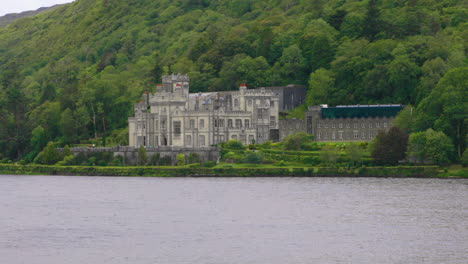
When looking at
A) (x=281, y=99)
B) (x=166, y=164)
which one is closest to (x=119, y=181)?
(x=166, y=164)

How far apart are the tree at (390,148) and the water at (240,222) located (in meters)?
4.31

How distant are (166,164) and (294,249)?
6428cm

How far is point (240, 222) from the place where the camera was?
73.4m

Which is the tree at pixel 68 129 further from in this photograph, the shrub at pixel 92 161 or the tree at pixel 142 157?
the tree at pixel 142 157

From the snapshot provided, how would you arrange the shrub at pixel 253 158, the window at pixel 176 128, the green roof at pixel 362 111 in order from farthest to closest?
the window at pixel 176 128 < the green roof at pixel 362 111 < the shrub at pixel 253 158

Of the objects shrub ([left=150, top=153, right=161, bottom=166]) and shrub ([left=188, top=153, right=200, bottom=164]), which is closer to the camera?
shrub ([left=188, top=153, right=200, bottom=164])

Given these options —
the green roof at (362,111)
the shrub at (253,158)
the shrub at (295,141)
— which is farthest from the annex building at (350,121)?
the shrub at (253,158)

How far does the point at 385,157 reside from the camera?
359 feet

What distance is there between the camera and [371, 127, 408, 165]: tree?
109188mm

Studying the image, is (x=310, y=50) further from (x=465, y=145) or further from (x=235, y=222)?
(x=235, y=222)

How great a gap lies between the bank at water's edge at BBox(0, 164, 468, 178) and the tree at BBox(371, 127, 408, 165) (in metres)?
1.58

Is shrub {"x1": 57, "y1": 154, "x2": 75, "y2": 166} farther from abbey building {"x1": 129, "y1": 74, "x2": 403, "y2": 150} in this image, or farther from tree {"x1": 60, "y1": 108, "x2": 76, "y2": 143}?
tree {"x1": 60, "y1": 108, "x2": 76, "y2": 143}

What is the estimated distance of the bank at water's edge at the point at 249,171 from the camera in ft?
352

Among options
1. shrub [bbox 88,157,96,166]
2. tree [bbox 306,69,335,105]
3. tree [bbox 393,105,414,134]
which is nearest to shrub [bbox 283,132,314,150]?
tree [bbox 393,105,414,134]
